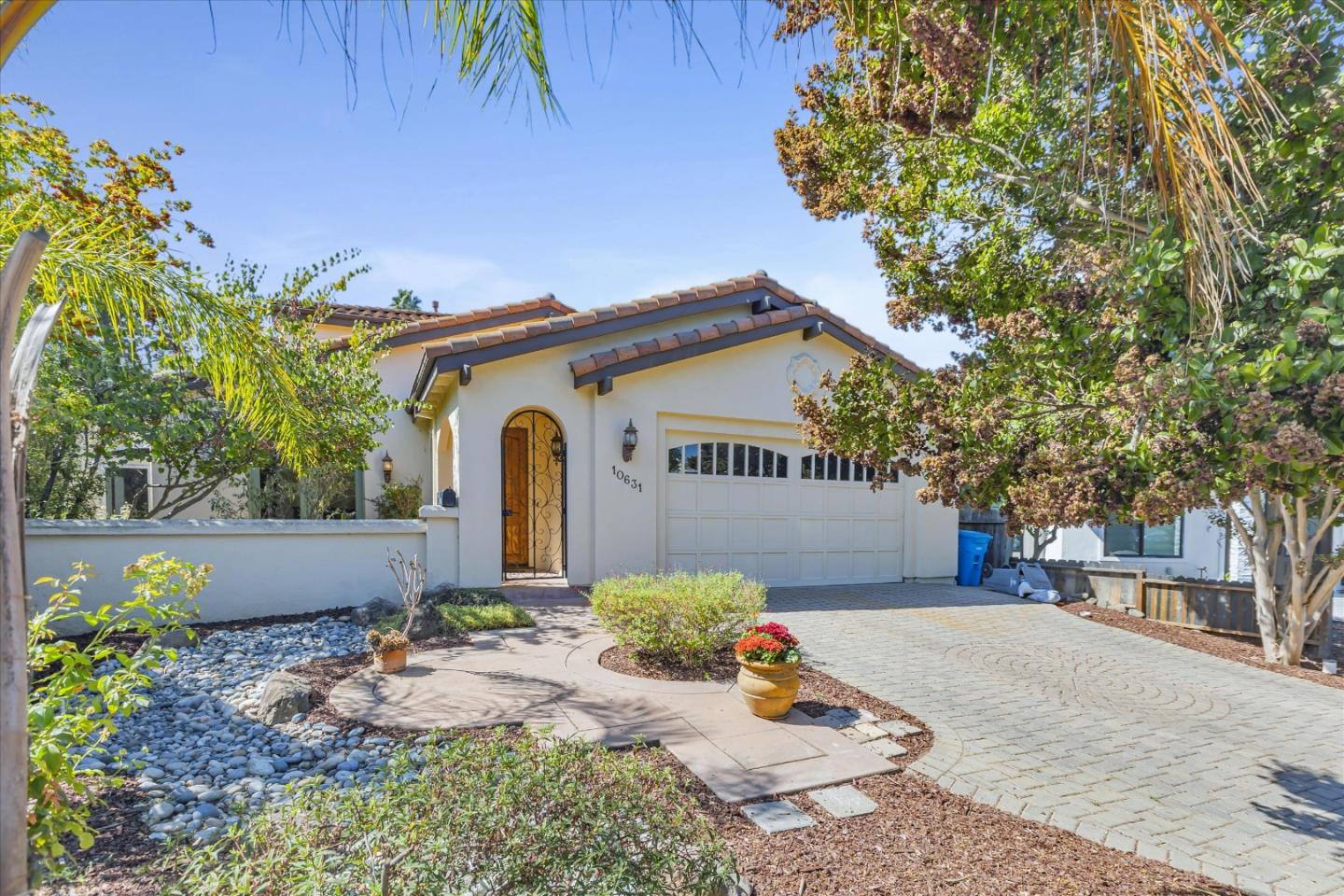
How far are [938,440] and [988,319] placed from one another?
911 millimetres

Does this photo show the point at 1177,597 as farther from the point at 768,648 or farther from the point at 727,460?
the point at 768,648

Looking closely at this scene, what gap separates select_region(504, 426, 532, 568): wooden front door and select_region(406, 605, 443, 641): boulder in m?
4.72

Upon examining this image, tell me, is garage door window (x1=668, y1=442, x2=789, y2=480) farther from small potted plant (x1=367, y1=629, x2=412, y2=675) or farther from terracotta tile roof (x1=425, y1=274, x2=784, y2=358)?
small potted plant (x1=367, y1=629, x2=412, y2=675)

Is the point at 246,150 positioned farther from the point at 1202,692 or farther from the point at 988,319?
the point at 1202,692

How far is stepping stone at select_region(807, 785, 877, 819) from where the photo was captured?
4004 millimetres

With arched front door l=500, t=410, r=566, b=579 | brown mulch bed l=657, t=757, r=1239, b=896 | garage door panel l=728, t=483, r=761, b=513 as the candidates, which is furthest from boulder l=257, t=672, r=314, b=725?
garage door panel l=728, t=483, r=761, b=513

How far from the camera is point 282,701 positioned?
5.21 metres

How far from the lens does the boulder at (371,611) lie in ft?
27.2

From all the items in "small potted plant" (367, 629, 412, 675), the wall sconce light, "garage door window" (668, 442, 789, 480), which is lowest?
"small potted plant" (367, 629, 412, 675)

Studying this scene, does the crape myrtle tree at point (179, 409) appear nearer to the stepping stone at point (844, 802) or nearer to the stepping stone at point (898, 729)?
the stepping stone at point (844, 802)

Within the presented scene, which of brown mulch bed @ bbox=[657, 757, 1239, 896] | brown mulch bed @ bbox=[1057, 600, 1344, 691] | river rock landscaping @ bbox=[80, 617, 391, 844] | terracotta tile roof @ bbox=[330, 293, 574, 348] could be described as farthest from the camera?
terracotta tile roof @ bbox=[330, 293, 574, 348]

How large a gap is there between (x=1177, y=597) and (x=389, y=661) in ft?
37.7

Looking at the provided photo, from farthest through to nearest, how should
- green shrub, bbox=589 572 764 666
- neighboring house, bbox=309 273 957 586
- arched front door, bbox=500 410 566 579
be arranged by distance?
arched front door, bbox=500 410 566 579 < neighboring house, bbox=309 273 957 586 < green shrub, bbox=589 572 764 666

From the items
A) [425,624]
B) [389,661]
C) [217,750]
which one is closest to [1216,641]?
[425,624]
